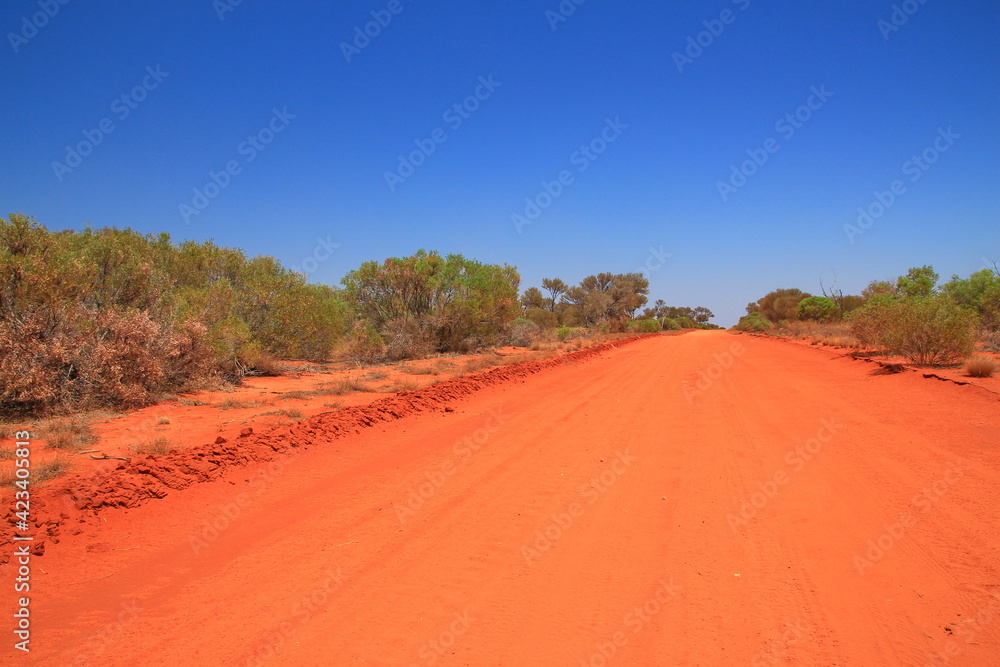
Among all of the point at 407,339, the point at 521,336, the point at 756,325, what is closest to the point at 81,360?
the point at 407,339

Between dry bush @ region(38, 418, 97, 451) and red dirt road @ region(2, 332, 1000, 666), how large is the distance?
2420mm

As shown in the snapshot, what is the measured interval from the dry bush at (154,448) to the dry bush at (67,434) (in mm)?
826

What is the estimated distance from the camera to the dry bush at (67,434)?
6.35 m

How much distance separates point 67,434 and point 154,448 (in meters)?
1.41

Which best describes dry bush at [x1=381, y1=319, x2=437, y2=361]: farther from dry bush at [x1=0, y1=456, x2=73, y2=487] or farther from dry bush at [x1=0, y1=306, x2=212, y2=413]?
dry bush at [x1=0, y1=456, x2=73, y2=487]

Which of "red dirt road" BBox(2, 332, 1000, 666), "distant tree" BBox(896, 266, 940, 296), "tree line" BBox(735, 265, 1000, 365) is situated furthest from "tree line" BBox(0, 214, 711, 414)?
"distant tree" BBox(896, 266, 940, 296)

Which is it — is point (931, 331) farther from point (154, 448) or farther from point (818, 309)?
point (818, 309)

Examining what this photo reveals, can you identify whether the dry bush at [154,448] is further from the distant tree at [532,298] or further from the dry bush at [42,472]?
the distant tree at [532,298]

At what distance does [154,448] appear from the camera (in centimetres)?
628

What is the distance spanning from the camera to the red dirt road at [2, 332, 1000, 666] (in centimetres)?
300

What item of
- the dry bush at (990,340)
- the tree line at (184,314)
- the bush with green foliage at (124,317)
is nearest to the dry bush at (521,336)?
the tree line at (184,314)

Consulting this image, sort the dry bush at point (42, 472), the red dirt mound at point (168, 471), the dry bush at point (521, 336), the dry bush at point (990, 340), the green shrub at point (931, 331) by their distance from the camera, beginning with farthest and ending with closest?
the dry bush at point (521, 336), the dry bush at point (990, 340), the green shrub at point (931, 331), the dry bush at point (42, 472), the red dirt mound at point (168, 471)

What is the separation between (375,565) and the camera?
12.9 ft

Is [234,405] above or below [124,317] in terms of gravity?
below
